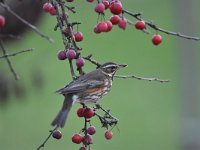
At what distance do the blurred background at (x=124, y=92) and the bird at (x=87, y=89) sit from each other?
271 cm

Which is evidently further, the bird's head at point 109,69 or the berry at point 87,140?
the bird's head at point 109,69

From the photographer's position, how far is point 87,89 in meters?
3.93

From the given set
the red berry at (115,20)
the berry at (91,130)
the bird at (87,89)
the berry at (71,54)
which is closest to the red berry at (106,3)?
the red berry at (115,20)

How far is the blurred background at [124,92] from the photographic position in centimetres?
757

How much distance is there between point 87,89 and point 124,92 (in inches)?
337

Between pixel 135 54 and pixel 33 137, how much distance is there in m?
4.02

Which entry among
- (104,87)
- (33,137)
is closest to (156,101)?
(33,137)

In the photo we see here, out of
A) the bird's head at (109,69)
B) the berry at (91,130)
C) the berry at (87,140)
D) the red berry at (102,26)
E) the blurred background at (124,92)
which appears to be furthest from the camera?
the blurred background at (124,92)

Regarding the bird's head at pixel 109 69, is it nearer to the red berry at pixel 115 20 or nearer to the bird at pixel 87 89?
the bird at pixel 87 89

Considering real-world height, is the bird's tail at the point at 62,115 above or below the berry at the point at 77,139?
above

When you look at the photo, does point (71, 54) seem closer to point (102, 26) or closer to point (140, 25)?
point (102, 26)

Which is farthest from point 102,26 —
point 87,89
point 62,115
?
point 62,115

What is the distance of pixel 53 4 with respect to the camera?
3531 millimetres

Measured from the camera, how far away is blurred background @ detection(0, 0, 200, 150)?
7.57 meters
